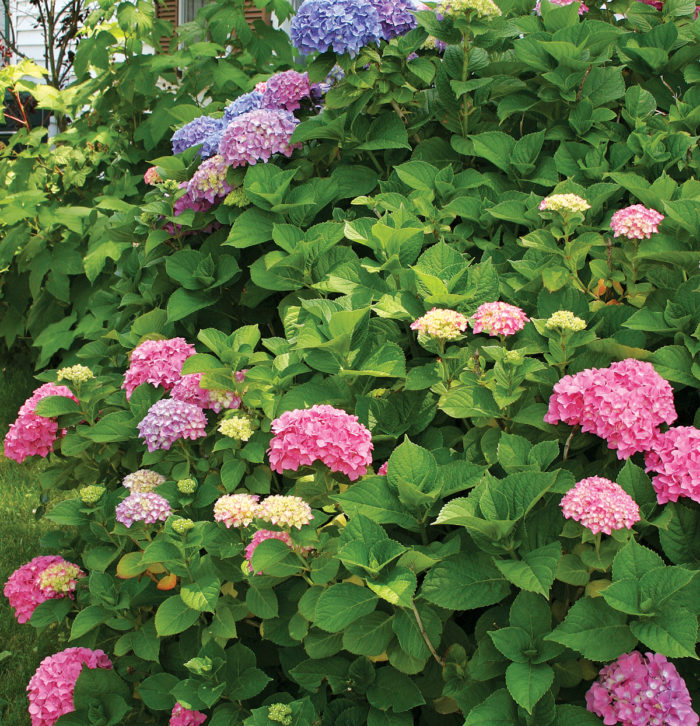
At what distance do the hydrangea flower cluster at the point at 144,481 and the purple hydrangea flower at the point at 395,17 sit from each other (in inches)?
51.7

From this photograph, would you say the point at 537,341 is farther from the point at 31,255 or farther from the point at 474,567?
the point at 31,255

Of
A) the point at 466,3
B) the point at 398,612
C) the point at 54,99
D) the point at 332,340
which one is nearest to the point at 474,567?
the point at 398,612

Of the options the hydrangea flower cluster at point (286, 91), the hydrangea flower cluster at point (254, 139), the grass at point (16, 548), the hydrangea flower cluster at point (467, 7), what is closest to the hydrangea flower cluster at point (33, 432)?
the grass at point (16, 548)

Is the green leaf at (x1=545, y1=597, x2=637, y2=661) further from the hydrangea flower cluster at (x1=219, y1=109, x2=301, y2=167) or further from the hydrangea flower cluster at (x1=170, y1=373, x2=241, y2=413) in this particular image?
the hydrangea flower cluster at (x1=219, y1=109, x2=301, y2=167)

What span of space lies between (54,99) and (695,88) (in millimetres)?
3455

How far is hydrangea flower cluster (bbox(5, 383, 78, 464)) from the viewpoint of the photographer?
225 cm

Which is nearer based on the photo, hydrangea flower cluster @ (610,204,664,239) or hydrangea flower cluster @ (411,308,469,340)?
hydrangea flower cluster @ (411,308,469,340)

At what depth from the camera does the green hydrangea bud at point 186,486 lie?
185 centimetres

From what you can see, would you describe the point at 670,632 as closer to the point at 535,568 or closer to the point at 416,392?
the point at 535,568

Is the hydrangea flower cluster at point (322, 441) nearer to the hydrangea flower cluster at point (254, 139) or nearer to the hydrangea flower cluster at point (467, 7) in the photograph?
the hydrangea flower cluster at point (254, 139)

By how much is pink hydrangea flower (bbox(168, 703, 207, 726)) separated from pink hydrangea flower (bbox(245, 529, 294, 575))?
1.20 ft

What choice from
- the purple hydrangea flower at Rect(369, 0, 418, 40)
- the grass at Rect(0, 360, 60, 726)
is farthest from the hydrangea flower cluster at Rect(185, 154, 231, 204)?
the grass at Rect(0, 360, 60, 726)

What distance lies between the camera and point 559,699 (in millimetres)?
1501

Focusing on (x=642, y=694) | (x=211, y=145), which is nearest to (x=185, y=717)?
(x=642, y=694)
